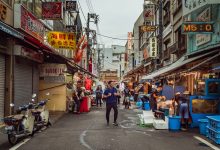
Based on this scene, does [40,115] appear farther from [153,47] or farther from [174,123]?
[153,47]

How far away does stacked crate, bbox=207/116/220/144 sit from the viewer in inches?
461

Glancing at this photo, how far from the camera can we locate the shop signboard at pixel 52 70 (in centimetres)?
2427

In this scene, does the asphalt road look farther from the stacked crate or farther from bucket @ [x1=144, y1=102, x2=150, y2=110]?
bucket @ [x1=144, y1=102, x2=150, y2=110]

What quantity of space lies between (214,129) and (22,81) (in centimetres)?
1115

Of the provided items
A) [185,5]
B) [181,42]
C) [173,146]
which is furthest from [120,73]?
[173,146]

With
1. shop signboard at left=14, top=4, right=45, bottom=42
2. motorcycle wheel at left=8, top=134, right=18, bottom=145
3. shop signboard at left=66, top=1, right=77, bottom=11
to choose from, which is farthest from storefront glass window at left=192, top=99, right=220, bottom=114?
shop signboard at left=66, top=1, right=77, bottom=11

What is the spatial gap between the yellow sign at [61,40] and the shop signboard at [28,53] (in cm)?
106

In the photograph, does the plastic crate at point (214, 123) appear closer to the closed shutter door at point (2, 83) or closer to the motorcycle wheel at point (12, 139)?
the motorcycle wheel at point (12, 139)

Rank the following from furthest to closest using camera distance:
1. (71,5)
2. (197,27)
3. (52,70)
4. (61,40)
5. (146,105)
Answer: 1. (71,5)
2. (146,105)
3. (52,70)
4. (61,40)
5. (197,27)

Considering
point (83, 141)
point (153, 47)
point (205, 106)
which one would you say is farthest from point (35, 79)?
point (153, 47)

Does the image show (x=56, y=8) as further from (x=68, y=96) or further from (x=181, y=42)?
(x=181, y=42)

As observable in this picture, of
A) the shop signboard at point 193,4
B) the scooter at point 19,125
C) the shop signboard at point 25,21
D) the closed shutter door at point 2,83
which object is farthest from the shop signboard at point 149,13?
the scooter at point 19,125

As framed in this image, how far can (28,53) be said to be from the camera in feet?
64.7

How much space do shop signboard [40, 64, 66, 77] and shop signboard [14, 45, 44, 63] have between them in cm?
77
